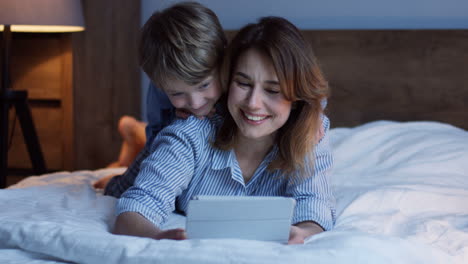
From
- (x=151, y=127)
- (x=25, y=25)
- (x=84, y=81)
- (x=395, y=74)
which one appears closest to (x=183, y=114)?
(x=151, y=127)

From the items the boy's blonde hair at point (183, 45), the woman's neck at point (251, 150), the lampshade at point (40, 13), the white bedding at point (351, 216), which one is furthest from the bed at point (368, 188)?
the lampshade at point (40, 13)

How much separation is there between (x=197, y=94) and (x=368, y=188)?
0.62 m

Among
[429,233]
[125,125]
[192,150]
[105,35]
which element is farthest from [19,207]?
[105,35]

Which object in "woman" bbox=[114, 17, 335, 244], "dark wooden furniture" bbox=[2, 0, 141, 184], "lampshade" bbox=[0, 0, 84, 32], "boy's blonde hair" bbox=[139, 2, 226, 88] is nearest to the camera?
"woman" bbox=[114, 17, 335, 244]

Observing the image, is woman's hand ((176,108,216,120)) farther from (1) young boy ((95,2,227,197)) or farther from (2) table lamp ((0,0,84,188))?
(2) table lamp ((0,0,84,188))

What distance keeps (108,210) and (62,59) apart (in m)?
1.59

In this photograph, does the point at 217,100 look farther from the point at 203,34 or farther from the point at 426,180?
the point at 426,180

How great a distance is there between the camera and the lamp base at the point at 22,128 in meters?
2.20

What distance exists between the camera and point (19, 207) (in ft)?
4.10

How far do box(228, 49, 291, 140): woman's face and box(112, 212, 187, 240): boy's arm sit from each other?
282mm

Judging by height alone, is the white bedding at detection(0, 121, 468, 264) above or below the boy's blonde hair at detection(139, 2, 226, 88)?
below

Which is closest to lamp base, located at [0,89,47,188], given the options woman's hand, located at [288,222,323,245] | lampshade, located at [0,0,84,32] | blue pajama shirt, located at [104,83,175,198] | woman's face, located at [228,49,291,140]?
lampshade, located at [0,0,84,32]

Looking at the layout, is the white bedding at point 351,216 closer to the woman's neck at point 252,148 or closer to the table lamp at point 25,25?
the woman's neck at point 252,148

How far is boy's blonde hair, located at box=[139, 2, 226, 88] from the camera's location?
1.25 metres
